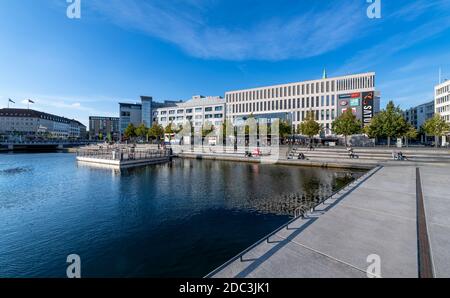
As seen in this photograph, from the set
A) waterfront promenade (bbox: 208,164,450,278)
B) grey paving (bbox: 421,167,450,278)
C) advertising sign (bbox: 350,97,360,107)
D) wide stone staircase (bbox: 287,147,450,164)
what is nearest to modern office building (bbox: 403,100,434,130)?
advertising sign (bbox: 350,97,360,107)

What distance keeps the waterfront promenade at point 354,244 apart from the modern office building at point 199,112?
269 ft

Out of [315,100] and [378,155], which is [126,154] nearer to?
[378,155]

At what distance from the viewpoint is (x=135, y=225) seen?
37.1ft

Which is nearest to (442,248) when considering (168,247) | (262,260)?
(262,260)

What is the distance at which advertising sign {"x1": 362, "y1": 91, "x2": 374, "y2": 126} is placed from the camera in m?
66.1

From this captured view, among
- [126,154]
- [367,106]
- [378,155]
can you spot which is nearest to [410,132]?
[367,106]

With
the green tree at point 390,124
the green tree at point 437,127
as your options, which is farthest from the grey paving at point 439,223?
the green tree at point 437,127

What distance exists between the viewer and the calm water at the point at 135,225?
25.7 feet

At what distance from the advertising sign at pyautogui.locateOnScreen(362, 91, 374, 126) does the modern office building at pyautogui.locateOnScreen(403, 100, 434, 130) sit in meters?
34.3

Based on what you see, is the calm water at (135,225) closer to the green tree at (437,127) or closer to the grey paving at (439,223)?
the grey paving at (439,223)
